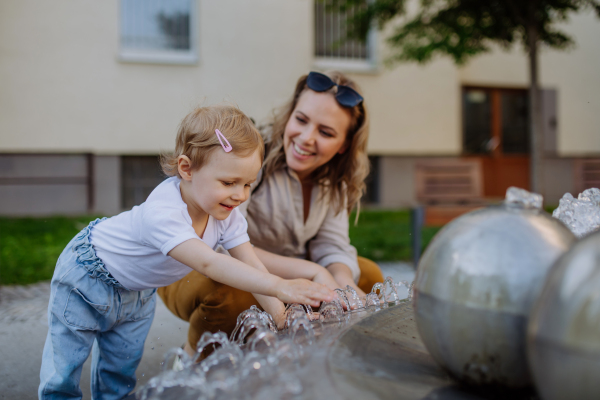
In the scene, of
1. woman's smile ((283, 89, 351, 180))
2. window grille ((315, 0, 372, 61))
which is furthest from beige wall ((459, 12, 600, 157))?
woman's smile ((283, 89, 351, 180))

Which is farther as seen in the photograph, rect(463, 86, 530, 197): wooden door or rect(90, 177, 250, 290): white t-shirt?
rect(463, 86, 530, 197): wooden door

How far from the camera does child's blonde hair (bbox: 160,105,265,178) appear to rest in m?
1.61

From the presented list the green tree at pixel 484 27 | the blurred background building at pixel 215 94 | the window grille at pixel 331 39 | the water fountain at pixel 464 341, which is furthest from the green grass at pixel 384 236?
the water fountain at pixel 464 341

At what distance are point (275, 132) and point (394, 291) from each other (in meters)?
0.98

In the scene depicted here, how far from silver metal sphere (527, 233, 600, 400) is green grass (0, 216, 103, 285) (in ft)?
14.2

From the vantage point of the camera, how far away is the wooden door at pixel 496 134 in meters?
11.3

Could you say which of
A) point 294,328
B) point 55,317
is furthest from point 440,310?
point 55,317

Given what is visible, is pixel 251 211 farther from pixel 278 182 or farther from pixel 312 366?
pixel 312 366

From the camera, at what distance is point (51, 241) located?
5.86 metres

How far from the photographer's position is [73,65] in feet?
28.5

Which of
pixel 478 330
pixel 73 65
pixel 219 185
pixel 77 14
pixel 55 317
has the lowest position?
pixel 55 317

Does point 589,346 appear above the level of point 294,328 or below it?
above

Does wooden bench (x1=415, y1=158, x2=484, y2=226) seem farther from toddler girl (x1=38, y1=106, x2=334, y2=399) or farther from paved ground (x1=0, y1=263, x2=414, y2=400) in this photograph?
toddler girl (x1=38, y1=106, x2=334, y2=399)

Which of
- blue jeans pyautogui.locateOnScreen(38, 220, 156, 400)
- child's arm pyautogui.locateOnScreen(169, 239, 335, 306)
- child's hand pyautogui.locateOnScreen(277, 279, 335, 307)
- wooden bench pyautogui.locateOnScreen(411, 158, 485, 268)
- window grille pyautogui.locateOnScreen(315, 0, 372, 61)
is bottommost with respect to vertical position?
blue jeans pyautogui.locateOnScreen(38, 220, 156, 400)
